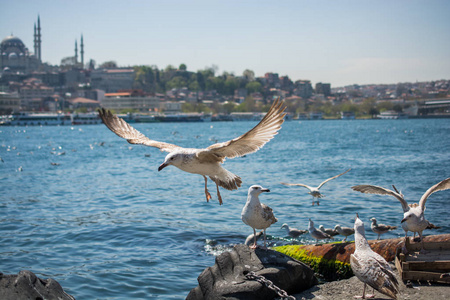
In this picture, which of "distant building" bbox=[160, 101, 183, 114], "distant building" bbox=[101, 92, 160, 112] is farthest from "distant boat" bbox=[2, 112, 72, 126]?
"distant building" bbox=[160, 101, 183, 114]

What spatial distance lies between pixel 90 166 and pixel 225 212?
15.8 meters

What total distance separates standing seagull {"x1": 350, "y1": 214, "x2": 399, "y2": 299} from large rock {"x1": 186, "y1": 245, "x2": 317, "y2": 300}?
87 centimetres

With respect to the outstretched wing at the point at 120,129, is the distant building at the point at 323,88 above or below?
above

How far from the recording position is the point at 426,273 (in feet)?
16.0

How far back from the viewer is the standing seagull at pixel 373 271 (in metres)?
4.36

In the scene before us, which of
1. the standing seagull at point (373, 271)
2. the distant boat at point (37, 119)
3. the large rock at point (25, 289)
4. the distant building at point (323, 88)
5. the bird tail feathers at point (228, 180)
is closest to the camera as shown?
the large rock at point (25, 289)

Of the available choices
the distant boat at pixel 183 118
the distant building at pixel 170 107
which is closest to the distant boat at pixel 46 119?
the distant boat at pixel 183 118

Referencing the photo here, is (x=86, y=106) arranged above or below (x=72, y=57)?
below

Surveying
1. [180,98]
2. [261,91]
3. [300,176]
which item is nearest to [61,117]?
[180,98]

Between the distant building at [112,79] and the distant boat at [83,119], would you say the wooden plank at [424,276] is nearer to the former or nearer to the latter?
the distant boat at [83,119]

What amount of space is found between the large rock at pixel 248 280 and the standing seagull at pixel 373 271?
866mm

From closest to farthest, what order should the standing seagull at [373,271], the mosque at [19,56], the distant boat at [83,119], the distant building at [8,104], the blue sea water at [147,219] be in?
the standing seagull at [373,271], the blue sea water at [147,219], the distant boat at [83,119], the distant building at [8,104], the mosque at [19,56]

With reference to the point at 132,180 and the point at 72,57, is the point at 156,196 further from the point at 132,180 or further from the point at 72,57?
the point at 72,57

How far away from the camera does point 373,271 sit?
4465 mm
